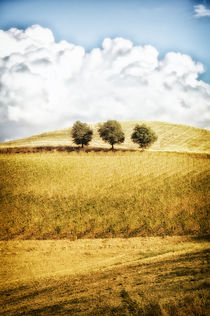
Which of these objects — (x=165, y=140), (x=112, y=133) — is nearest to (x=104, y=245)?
(x=112, y=133)

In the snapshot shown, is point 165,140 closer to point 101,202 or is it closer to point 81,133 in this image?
point 81,133

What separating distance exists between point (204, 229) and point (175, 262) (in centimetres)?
387

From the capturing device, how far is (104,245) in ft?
32.3

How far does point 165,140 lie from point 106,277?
66871 millimetres

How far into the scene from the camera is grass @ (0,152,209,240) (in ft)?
37.0

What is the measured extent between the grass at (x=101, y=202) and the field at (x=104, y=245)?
60 mm

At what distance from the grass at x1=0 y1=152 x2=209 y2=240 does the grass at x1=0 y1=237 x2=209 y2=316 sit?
1082mm

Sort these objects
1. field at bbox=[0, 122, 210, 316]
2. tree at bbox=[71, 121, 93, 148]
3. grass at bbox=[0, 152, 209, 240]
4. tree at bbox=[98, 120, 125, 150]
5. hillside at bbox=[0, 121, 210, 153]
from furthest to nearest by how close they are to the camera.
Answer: hillside at bbox=[0, 121, 210, 153]
tree at bbox=[71, 121, 93, 148]
tree at bbox=[98, 120, 125, 150]
grass at bbox=[0, 152, 209, 240]
field at bbox=[0, 122, 210, 316]

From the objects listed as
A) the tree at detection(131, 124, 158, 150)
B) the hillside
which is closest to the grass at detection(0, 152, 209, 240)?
the tree at detection(131, 124, 158, 150)

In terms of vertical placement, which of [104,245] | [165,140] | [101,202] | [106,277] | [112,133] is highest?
[112,133]

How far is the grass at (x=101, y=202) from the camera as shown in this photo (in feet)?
37.0

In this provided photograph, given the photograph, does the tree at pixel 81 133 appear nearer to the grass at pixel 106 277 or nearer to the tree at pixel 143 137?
the tree at pixel 143 137

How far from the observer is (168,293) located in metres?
5.98

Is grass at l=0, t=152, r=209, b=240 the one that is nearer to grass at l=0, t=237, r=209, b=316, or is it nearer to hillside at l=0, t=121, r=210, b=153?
grass at l=0, t=237, r=209, b=316
